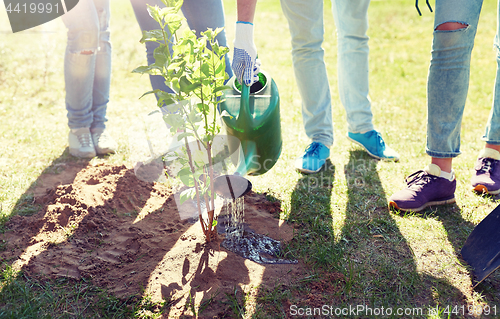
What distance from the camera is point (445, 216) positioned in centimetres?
204

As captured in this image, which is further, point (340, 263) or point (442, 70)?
point (442, 70)

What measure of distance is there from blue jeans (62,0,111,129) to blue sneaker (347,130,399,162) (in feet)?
6.46

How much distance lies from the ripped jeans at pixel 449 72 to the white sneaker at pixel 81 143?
2.23 metres

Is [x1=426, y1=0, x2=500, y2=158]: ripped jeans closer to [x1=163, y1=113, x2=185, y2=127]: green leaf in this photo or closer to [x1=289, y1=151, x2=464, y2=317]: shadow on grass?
[x1=289, y1=151, x2=464, y2=317]: shadow on grass

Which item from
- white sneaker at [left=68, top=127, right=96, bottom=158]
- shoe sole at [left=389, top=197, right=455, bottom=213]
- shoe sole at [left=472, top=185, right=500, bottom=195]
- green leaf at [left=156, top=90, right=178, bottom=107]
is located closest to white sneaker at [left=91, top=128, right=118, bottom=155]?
white sneaker at [left=68, top=127, right=96, bottom=158]

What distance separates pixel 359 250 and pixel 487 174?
3.53 ft

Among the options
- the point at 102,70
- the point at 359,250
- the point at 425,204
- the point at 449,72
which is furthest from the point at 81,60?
the point at 425,204

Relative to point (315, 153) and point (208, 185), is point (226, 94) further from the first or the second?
point (315, 153)

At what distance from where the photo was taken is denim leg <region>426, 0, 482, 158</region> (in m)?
1.77

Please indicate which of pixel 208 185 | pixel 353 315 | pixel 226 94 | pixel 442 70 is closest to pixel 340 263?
pixel 353 315

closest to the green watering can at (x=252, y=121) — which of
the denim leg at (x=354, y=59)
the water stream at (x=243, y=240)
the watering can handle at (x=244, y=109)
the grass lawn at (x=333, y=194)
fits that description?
the watering can handle at (x=244, y=109)

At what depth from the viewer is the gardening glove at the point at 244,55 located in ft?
5.49

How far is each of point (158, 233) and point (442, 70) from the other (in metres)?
1.66

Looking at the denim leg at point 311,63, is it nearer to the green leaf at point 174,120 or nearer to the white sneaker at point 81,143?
the green leaf at point 174,120
